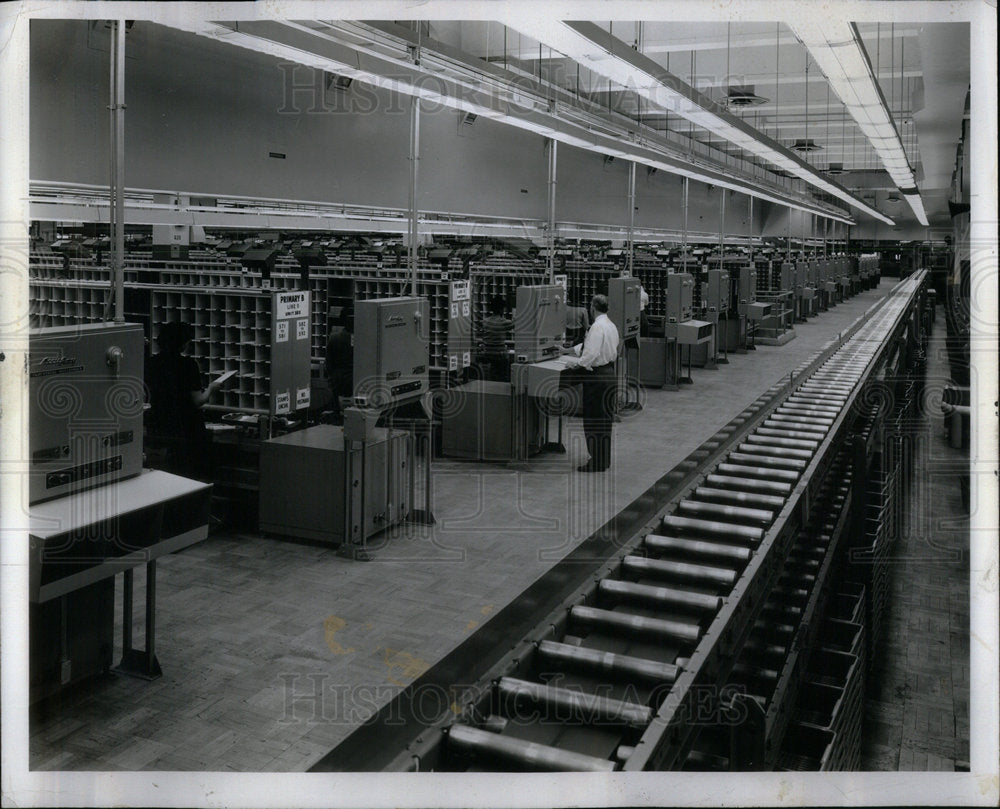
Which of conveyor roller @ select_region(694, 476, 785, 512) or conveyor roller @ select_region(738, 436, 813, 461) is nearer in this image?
conveyor roller @ select_region(694, 476, 785, 512)

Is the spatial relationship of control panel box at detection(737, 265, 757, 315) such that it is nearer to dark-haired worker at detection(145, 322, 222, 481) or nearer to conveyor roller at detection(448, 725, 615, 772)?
dark-haired worker at detection(145, 322, 222, 481)

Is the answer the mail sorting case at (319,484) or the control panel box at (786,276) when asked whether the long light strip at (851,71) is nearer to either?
the mail sorting case at (319,484)

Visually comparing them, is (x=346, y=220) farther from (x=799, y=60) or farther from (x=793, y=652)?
(x=793, y=652)

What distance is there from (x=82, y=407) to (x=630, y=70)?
130 inches

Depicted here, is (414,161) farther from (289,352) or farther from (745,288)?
(745,288)

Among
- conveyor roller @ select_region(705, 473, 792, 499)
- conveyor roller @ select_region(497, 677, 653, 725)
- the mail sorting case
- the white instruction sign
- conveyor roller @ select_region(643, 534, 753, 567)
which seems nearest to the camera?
conveyor roller @ select_region(497, 677, 653, 725)

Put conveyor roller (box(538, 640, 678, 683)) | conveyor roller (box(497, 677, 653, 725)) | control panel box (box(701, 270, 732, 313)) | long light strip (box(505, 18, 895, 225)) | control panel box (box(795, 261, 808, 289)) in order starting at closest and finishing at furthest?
1. conveyor roller (box(497, 677, 653, 725))
2. conveyor roller (box(538, 640, 678, 683))
3. long light strip (box(505, 18, 895, 225))
4. control panel box (box(701, 270, 732, 313))
5. control panel box (box(795, 261, 808, 289))

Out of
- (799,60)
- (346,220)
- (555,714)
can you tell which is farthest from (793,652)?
(799,60)

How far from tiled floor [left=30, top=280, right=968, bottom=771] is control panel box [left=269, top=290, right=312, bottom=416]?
1.03 m

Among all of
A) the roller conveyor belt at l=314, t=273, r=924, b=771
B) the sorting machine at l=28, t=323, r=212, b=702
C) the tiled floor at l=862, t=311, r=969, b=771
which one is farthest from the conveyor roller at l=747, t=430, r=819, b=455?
the sorting machine at l=28, t=323, r=212, b=702

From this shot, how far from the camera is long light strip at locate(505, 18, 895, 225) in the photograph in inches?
145

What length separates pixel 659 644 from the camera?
3.45 meters

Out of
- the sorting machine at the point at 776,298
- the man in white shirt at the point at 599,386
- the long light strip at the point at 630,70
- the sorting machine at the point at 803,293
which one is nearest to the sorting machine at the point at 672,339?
the long light strip at the point at 630,70

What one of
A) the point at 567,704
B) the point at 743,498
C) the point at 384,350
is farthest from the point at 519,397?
the point at 567,704
